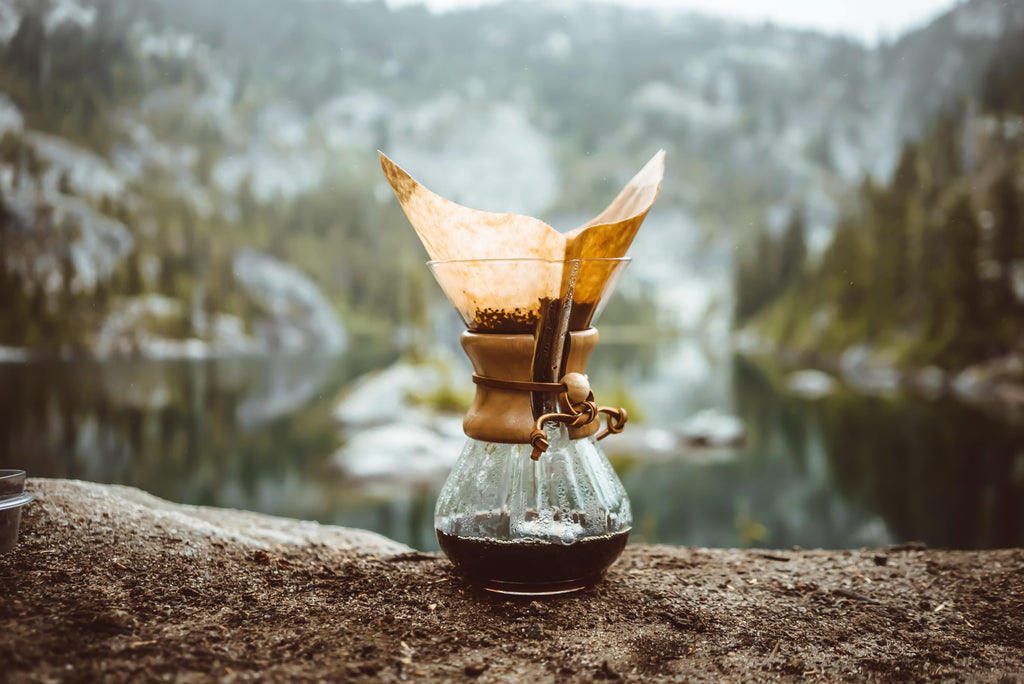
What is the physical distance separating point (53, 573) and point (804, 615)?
1068mm

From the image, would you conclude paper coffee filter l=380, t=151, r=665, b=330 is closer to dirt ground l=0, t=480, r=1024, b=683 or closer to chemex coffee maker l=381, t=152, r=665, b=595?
chemex coffee maker l=381, t=152, r=665, b=595

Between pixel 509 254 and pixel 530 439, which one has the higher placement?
pixel 509 254

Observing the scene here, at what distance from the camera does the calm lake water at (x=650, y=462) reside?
3529 mm

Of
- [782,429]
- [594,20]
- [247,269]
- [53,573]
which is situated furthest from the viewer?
[782,429]

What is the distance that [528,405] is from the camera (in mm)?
1080

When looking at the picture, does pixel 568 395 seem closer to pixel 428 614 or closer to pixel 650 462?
pixel 428 614

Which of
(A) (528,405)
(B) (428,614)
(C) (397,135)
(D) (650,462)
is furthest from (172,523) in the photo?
(D) (650,462)

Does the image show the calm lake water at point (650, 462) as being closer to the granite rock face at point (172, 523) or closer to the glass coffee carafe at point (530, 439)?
the granite rock face at point (172, 523)

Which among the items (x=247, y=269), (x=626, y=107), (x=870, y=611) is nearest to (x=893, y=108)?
(x=626, y=107)

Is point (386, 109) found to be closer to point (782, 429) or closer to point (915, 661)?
point (782, 429)

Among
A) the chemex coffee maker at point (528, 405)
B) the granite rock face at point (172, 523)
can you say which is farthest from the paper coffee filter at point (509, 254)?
the granite rock face at point (172, 523)

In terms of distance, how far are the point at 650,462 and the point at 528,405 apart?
12.6 feet

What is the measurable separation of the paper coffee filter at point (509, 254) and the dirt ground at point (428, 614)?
1.38 ft

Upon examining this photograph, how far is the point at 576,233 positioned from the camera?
1.10 meters
